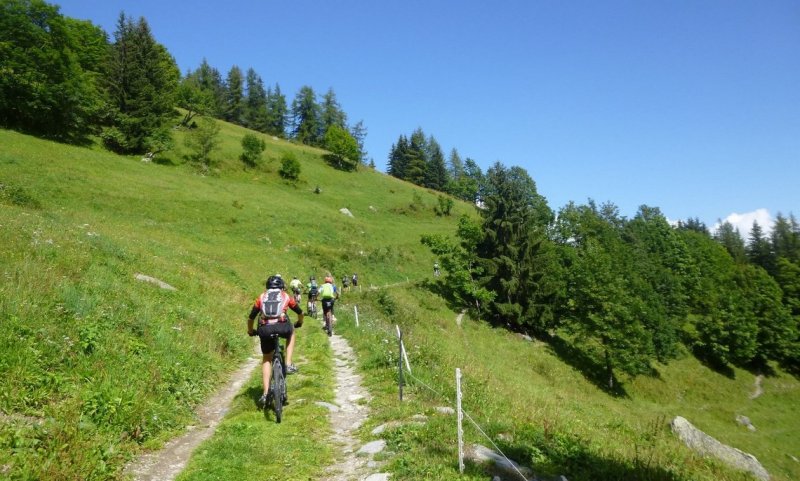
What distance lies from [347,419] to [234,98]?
124220 millimetres

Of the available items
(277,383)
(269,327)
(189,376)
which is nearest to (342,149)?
(189,376)

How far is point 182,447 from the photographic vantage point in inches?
275

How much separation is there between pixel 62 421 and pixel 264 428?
303 cm

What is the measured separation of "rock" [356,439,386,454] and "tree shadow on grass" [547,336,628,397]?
39.1m

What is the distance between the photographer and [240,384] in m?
10.9

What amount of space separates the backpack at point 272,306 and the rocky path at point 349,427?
2.51 metres

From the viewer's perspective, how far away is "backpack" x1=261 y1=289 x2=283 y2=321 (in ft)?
27.5

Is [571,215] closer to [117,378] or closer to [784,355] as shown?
[784,355]

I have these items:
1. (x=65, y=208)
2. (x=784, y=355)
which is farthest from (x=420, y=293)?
(x=784, y=355)

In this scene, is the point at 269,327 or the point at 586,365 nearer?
the point at 269,327

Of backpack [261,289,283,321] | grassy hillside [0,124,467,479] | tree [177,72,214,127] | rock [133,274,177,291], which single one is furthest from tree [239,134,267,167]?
backpack [261,289,283,321]

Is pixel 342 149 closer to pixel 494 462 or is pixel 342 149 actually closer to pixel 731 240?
pixel 494 462

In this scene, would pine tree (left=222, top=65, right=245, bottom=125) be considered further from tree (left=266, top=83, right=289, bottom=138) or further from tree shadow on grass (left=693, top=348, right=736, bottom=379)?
tree shadow on grass (left=693, top=348, right=736, bottom=379)

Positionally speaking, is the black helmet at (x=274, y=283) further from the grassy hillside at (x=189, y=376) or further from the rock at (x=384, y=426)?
the rock at (x=384, y=426)
